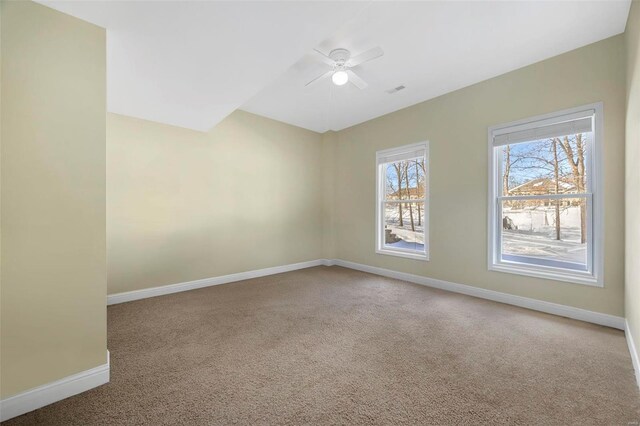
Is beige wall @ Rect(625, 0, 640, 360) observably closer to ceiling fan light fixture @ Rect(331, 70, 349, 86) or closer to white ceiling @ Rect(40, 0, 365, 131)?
white ceiling @ Rect(40, 0, 365, 131)

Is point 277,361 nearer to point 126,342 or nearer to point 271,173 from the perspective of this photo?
point 126,342

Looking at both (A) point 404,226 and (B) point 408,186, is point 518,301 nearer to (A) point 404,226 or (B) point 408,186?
Answer: (A) point 404,226

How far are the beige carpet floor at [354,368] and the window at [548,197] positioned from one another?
610mm

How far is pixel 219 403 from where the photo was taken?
1.51m

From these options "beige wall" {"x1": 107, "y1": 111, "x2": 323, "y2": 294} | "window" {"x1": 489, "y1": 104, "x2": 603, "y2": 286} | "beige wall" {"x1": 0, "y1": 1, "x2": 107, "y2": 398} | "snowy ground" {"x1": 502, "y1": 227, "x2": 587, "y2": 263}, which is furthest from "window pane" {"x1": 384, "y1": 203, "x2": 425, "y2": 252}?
"beige wall" {"x1": 0, "y1": 1, "x2": 107, "y2": 398}

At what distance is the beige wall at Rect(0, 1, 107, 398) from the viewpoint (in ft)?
4.66

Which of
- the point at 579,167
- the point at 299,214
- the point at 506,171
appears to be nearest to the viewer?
the point at 579,167

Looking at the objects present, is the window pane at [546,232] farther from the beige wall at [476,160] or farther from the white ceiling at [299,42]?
the white ceiling at [299,42]

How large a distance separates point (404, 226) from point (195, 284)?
335cm

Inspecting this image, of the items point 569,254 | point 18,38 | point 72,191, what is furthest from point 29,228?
point 569,254

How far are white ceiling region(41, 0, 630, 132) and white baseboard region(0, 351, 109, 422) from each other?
7.17 feet

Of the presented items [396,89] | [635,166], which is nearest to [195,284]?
[396,89]

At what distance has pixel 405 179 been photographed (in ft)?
14.4

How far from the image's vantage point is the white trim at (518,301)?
254cm
